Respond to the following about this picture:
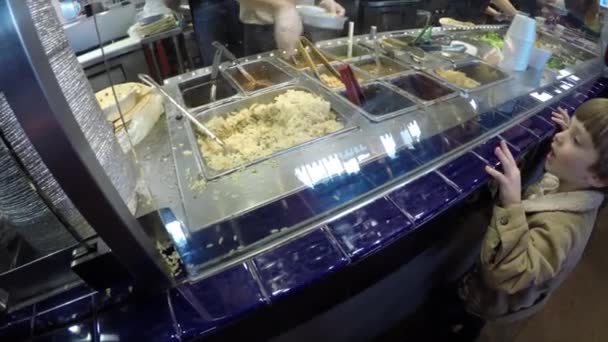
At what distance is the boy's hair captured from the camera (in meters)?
1.16

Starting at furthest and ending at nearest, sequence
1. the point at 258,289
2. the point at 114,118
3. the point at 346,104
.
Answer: the point at 346,104 < the point at 114,118 < the point at 258,289

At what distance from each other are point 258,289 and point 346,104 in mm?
980

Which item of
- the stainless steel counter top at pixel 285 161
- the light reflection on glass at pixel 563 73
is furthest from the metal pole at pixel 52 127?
the light reflection on glass at pixel 563 73

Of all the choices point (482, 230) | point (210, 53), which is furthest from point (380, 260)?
point (210, 53)

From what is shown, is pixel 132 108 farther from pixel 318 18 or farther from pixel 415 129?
pixel 318 18

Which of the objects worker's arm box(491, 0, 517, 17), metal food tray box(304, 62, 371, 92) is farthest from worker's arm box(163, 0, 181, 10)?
worker's arm box(491, 0, 517, 17)

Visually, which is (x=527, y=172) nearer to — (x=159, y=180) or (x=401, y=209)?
(x=401, y=209)

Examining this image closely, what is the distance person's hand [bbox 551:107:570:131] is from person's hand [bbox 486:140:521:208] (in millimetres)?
534

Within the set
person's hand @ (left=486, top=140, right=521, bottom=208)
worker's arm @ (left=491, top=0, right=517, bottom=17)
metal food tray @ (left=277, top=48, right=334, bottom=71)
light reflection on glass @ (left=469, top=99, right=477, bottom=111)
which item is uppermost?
A: worker's arm @ (left=491, top=0, right=517, bottom=17)

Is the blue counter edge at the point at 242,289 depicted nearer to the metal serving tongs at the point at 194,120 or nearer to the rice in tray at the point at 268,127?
the rice in tray at the point at 268,127

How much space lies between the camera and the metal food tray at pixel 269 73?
1.67 m

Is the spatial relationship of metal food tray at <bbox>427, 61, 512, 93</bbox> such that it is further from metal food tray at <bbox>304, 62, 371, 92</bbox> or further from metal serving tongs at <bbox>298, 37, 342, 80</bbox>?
metal serving tongs at <bbox>298, 37, 342, 80</bbox>

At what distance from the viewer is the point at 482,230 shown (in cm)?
179

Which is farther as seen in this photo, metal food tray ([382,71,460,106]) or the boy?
metal food tray ([382,71,460,106])
